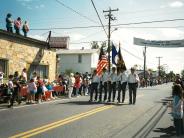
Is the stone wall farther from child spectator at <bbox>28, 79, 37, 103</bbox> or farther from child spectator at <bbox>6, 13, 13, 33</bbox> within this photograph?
child spectator at <bbox>28, 79, 37, 103</bbox>

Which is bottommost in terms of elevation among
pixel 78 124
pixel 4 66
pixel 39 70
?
pixel 78 124

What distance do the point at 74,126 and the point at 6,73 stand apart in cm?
1445

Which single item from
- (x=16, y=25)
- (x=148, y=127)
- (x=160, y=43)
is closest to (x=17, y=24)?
(x=16, y=25)

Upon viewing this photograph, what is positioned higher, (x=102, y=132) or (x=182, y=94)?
(x=182, y=94)

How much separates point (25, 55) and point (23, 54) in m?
0.33

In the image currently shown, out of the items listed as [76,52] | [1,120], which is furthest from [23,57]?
[76,52]

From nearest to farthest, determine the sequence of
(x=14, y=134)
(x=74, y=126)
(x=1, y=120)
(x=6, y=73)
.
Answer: (x=14, y=134) → (x=74, y=126) → (x=1, y=120) → (x=6, y=73)

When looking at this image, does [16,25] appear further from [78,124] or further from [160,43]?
[160,43]

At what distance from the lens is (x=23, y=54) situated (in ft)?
86.5

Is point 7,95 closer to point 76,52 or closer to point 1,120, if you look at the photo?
point 1,120

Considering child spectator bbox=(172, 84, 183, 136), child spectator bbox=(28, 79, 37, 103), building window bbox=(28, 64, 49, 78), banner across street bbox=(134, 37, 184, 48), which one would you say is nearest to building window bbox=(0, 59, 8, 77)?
building window bbox=(28, 64, 49, 78)

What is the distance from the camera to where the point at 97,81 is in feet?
65.4

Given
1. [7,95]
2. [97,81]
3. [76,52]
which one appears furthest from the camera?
[76,52]

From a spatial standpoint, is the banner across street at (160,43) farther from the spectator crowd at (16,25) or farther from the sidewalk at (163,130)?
the sidewalk at (163,130)
